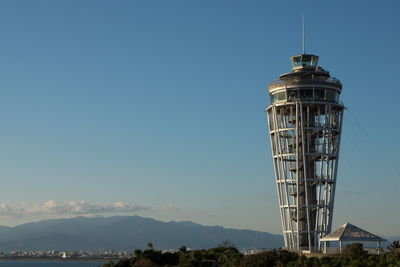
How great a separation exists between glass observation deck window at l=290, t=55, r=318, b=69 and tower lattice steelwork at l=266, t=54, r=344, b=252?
2.29 meters

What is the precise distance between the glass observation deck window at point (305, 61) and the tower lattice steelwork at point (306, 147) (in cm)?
229

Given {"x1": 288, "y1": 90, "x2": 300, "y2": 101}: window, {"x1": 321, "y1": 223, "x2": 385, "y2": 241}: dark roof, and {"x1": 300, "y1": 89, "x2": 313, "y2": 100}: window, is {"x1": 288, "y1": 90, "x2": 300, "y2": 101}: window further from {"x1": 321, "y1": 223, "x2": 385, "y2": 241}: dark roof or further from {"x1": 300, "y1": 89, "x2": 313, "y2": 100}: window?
{"x1": 321, "y1": 223, "x2": 385, "y2": 241}: dark roof

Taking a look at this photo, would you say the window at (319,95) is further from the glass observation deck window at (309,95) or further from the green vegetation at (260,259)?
the green vegetation at (260,259)

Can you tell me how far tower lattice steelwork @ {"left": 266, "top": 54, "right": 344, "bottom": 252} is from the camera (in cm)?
11369

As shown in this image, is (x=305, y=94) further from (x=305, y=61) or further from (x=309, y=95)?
(x=305, y=61)

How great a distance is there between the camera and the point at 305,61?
121 m

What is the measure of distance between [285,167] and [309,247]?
14.2m

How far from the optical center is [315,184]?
11481 centimetres

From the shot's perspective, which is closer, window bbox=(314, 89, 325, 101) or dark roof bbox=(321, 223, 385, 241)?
dark roof bbox=(321, 223, 385, 241)

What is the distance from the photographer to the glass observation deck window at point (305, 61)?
12081 centimetres

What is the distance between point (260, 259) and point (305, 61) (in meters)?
43.5

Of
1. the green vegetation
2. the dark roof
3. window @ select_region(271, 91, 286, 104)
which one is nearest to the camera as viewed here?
the green vegetation

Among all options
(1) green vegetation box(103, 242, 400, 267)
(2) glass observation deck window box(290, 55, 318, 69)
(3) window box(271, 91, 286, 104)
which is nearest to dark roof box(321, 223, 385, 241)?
(1) green vegetation box(103, 242, 400, 267)

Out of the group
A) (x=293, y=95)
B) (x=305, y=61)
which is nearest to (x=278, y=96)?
(x=293, y=95)
